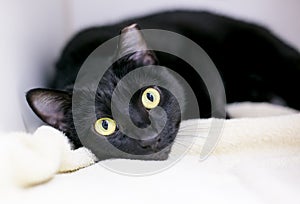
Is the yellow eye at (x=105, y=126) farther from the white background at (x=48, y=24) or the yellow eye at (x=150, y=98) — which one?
the white background at (x=48, y=24)

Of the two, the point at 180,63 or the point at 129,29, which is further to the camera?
the point at 180,63

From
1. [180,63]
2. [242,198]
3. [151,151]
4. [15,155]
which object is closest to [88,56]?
[180,63]

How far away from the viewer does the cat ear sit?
995mm

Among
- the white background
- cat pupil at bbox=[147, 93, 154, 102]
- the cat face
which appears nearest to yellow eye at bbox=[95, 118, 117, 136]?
the cat face

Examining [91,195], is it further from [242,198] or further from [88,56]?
[88,56]

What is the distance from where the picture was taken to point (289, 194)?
2.22 ft

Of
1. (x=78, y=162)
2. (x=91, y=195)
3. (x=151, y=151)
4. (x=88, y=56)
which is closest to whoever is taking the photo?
(x=91, y=195)

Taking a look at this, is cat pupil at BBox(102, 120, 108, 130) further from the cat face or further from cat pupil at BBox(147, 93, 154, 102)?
cat pupil at BBox(147, 93, 154, 102)

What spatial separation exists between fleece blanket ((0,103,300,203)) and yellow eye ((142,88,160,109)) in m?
0.13

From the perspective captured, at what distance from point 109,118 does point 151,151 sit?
13 cm

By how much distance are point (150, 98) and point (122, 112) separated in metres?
0.08

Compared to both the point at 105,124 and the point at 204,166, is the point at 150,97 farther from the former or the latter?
the point at 204,166

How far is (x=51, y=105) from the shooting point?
3.39 ft

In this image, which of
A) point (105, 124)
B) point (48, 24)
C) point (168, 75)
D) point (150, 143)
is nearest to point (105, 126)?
point (105, 124)
